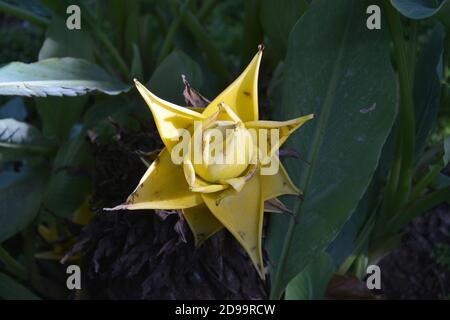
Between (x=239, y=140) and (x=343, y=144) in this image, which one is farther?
(x=343, y=144)

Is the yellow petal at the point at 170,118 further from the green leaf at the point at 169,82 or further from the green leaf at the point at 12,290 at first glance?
the green leaf at the point at 12,290

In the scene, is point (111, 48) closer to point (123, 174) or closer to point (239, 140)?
point (123, 174)

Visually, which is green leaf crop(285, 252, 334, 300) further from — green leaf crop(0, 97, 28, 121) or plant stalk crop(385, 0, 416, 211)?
green leaf crop(0, 97, 28, 121)

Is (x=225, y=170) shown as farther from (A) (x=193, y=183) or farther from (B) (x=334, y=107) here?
(B) (x=334, y=107)

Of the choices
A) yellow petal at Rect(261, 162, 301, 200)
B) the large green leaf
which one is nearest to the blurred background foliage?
the large green leaf

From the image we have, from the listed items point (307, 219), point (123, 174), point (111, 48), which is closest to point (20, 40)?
point (111, 48)

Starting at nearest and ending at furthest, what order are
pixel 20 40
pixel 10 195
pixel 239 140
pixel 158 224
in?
pixel 239 140
pixel 158 224
pixel 10 195
pixel 20 40
